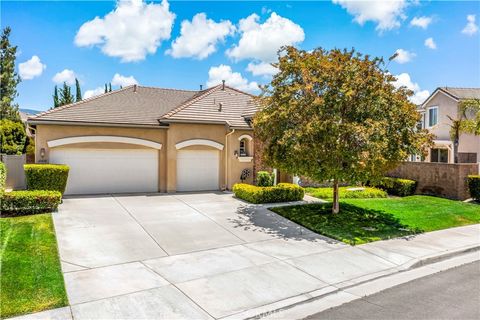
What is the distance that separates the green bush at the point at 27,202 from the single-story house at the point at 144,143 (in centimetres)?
433

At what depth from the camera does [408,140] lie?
11414mm

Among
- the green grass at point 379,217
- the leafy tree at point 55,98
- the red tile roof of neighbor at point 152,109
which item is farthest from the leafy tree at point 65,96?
the green grass at point 379,217

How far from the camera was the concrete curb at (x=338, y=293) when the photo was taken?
5770 millimetres

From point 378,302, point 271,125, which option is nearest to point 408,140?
point 271,125

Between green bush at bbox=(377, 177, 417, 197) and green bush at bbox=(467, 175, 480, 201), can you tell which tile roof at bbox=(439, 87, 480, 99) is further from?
green bush at bbox=(467, 175, 480, 201)

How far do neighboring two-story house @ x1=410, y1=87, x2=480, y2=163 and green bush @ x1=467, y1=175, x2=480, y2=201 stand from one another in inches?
415

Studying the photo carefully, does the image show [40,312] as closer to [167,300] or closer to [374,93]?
[167,300]

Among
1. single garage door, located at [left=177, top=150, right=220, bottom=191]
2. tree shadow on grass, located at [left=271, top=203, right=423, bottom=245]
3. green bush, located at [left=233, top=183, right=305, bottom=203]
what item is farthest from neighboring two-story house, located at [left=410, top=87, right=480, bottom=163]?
single garage door, located at [left=177, top=150, right=220, bottom=191]

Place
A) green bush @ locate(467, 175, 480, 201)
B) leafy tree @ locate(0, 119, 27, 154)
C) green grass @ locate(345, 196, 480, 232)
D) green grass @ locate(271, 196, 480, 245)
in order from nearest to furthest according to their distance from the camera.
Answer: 1. green grass @ locate(271, 196, 480, 245)
2. green grass @ locate(345, 196, 480, 232)
3. green bush @ locate(467, 175, 480, 201)
4. leafy tree @ locate(0, 119, 27, 154)

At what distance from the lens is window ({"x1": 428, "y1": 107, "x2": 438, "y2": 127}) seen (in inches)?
1161

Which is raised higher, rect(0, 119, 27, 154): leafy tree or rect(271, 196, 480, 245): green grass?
rect(0, 119, 27, 154): leafy tree

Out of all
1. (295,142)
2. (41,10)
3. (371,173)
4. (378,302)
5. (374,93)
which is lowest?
(378,302)

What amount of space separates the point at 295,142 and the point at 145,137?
→ 8.51 m

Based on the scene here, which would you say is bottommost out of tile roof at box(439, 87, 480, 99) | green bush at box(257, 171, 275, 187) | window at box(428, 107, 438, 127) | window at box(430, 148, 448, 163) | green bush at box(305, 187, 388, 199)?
green bush at box(305, 187, 388, 199)
